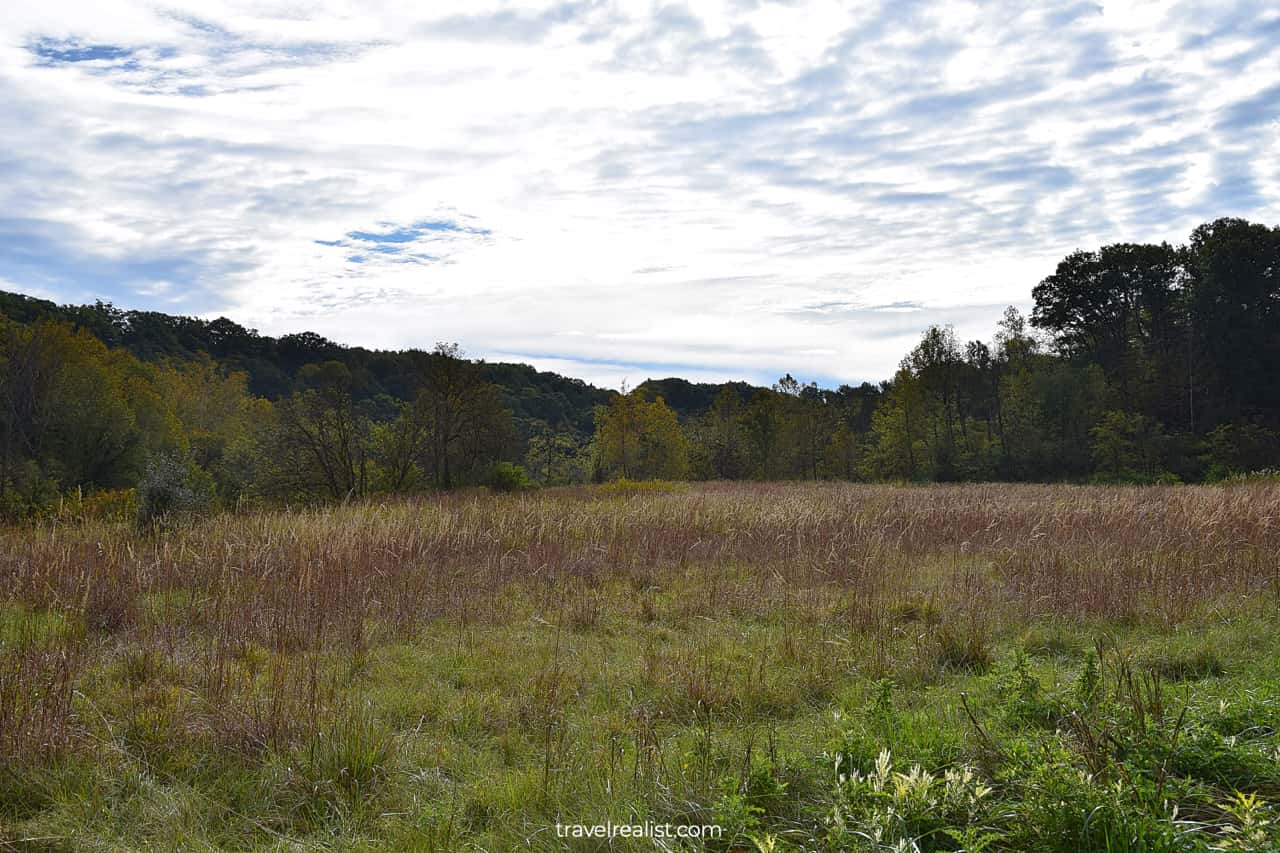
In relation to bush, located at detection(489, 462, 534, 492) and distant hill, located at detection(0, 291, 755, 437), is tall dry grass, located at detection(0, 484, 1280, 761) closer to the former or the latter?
bush, located at detection(489, 462, 534, 492)

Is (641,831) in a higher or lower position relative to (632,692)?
higher

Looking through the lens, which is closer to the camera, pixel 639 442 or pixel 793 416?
pixel 639 442

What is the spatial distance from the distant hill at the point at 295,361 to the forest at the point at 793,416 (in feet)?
25.4

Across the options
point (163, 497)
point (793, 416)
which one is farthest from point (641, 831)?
point (793, 416)

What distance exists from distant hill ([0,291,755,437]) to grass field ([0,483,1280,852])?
49979 millimetres

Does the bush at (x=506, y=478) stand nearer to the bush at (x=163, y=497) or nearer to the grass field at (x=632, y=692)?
the bush at (x=163, y=497)

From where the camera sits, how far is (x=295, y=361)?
90062mm

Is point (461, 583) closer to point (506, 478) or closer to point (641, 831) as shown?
point (641, 831)

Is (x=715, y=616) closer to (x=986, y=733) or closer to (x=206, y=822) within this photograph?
(x=986, y=733)

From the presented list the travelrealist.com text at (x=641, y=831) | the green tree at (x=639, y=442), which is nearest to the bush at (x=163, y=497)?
the travelrealist.com text at (x=641, y=831)

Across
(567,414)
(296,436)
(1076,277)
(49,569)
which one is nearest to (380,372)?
(567,414)

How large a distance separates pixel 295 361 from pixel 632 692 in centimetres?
9650

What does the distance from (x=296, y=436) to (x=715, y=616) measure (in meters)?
19.4

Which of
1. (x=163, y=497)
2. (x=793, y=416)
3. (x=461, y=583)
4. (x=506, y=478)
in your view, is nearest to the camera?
(x=461, y=583)
